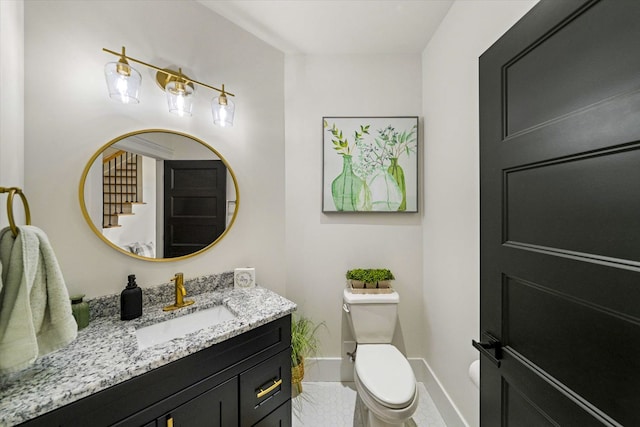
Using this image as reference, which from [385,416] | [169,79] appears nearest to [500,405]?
[385,416]

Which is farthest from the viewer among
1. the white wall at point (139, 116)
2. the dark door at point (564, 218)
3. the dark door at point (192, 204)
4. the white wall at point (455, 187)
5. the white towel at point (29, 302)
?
the dark door at point (192, 204)

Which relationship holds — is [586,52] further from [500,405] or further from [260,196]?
[260,196]

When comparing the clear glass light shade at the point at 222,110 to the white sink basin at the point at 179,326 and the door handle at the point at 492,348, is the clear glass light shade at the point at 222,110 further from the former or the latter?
the door handle at the point at 492,348

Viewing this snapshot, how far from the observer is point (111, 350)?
3.14 feet

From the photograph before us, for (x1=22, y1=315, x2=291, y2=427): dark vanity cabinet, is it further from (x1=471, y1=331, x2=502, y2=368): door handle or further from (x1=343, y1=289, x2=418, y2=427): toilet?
(x1=471, y1=331, x2=502, y2=368): door handle

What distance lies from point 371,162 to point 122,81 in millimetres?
1555

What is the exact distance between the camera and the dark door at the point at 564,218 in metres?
0.53

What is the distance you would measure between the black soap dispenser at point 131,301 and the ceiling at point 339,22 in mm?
1695

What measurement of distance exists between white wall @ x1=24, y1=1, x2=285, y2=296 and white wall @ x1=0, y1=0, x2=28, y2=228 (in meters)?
0.03

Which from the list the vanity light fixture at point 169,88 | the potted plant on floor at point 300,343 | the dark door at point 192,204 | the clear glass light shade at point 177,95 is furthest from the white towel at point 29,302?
the potted plant on floor at point 300,343

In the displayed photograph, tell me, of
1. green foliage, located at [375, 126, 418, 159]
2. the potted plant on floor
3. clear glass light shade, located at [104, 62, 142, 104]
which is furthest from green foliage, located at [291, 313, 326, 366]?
clear glass light shade, located at [104, 62, 142, 104]

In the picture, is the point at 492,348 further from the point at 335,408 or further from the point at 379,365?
the point at 335,408

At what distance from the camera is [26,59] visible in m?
1.07

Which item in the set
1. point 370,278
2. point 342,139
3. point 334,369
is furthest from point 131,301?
point 342,139
